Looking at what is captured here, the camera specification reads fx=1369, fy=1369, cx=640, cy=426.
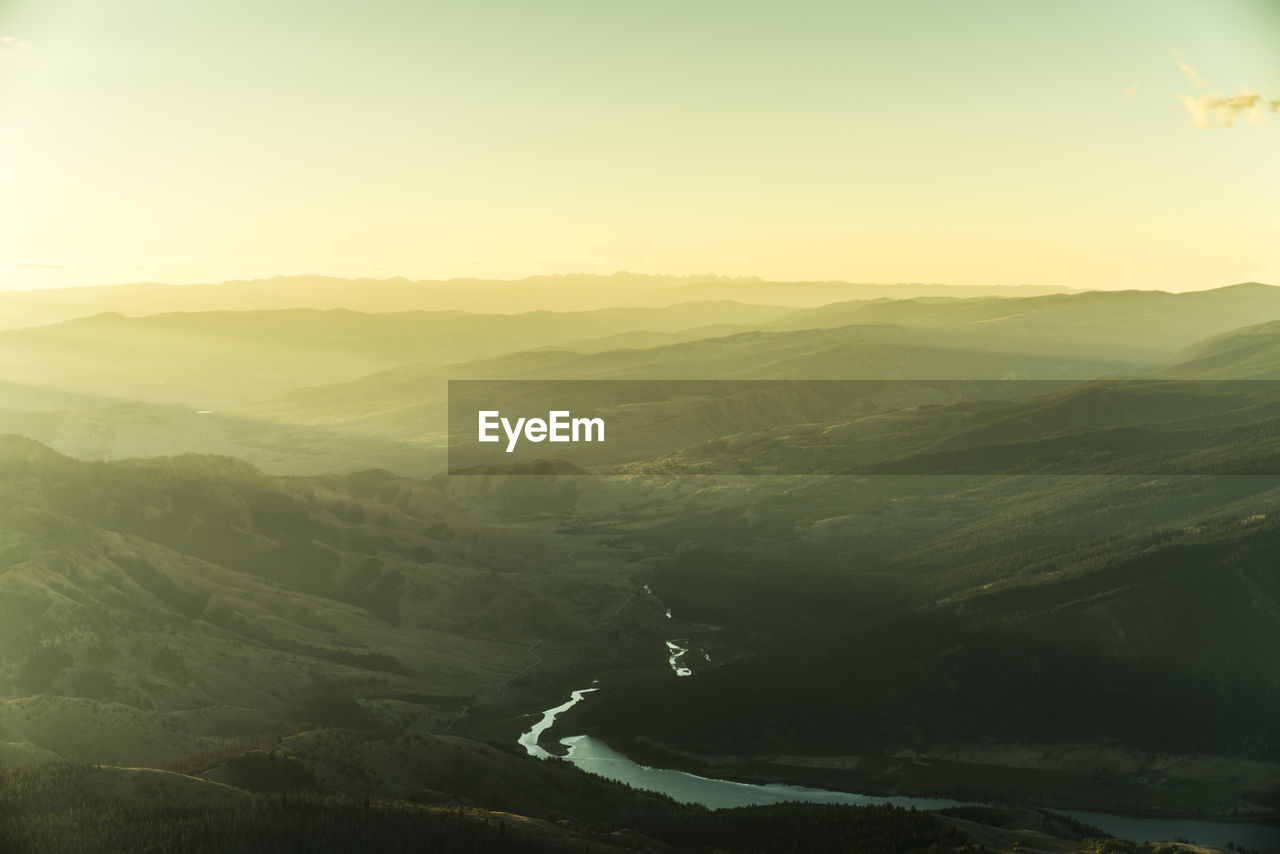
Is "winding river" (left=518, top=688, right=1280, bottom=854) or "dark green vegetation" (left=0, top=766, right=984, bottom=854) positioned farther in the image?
"winding river" (left=518, top=688, right=1280, bottom=854)

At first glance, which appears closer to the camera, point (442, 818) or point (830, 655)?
point (442, 818)

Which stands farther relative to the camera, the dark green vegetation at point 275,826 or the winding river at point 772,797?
the winding river at point 772,797

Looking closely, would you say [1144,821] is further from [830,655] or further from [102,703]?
[102,703]

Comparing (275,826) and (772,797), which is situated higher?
(275,826)

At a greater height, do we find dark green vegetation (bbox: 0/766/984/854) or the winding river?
dark green vegetation (bbox: 0/766/984/854)

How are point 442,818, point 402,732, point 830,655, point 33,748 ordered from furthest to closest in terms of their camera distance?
point 830,655, point 402,732, point 33,748, point 442,818

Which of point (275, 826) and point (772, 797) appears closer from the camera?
point (275, 826)

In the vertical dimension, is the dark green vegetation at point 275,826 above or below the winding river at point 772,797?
above

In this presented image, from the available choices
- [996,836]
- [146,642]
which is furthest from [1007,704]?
[146,642]
